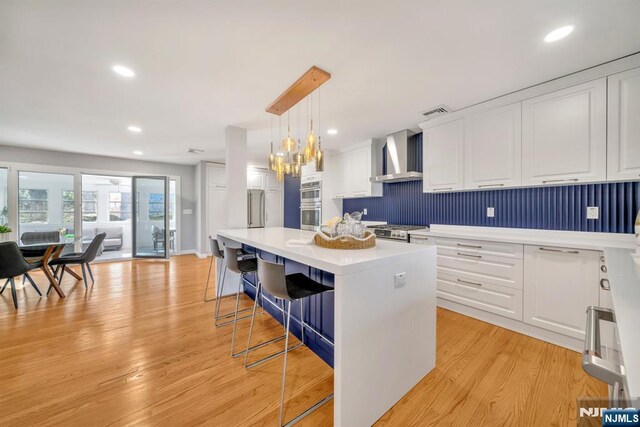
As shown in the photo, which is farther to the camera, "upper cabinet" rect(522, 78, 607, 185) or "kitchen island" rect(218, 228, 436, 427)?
"upper cabinet" rect(522, 78, 607, 185)

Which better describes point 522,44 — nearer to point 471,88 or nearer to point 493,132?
point 471,88

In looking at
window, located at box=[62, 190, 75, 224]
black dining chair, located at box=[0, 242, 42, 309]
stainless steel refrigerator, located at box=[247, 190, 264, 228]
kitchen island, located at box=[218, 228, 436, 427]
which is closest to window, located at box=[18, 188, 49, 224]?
window, located at box=[62, 190, 75, 224]

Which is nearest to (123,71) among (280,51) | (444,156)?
(280,51)

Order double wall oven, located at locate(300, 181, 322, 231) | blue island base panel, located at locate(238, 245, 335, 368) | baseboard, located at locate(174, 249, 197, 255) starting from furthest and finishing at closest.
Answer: baseboard, located at locate(174, 249, 197, 255)
double wall oven, located at locate(300, 181, 322, 231)
blue island base panel, located at locate(238, 245, 335, 368)

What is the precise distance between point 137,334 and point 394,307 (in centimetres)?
236

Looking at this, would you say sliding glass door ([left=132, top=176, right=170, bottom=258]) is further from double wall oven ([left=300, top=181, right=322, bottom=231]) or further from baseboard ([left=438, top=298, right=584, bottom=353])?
baseboard ([left=438, top=298, right=584, bottom=353])

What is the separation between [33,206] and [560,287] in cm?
800

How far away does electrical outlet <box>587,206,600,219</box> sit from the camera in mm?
2217

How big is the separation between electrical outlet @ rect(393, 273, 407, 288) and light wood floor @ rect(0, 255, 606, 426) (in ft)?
2.38

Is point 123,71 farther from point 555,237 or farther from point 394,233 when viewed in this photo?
point 555,237

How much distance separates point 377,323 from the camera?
4.44 feet

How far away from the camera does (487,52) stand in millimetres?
1832

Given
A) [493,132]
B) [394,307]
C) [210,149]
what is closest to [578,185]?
[493,132]

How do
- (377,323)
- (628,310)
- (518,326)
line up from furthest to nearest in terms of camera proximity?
(518,326) < (377,323) < (628,310)
